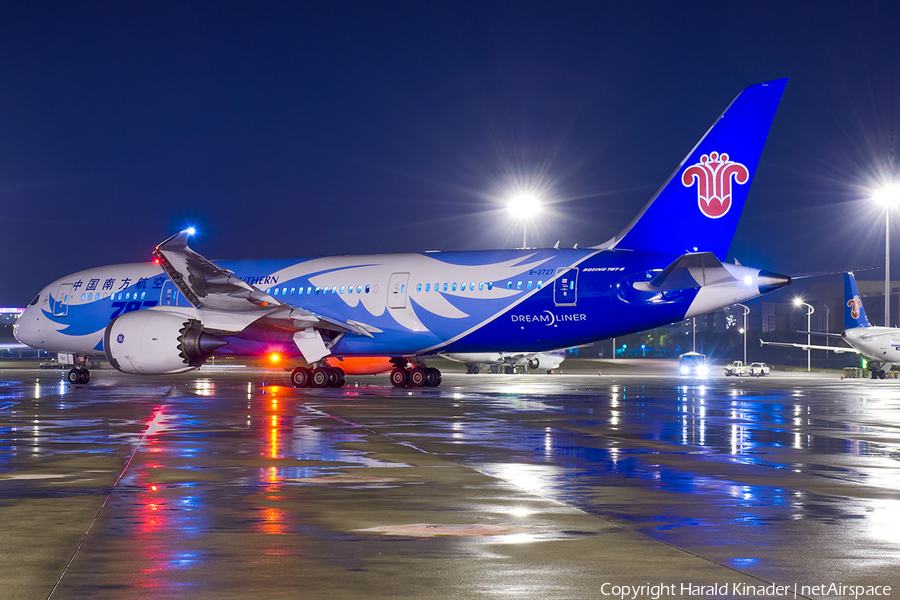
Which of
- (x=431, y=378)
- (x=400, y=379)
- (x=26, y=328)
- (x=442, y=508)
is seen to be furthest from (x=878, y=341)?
(x=442, y=508)

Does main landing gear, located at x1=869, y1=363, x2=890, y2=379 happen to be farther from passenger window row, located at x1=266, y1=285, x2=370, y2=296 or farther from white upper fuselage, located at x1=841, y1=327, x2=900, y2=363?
passenger window row, located at x1=266, y1=285, x2=370, y2=296

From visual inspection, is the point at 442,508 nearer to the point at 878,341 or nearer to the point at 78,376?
the point at 78,376

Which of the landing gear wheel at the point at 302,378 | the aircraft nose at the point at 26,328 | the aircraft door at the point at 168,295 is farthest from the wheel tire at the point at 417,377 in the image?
the aircraft nose at the point at 26,328

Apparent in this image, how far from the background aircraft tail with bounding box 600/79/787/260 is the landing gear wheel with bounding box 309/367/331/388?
10.7 meters

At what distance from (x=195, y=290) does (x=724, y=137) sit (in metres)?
15.8

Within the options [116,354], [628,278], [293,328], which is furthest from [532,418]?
[116,354]

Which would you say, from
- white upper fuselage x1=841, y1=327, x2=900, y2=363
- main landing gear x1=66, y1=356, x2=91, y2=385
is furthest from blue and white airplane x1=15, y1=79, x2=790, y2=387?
white upper fuselage x1=841, y1=327, x2=900, y2=363

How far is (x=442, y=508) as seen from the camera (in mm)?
8664

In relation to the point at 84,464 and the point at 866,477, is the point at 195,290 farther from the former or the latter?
the point at 866,477

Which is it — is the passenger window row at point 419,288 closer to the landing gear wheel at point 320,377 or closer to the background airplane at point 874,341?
the landing gear wheel at point 320,377

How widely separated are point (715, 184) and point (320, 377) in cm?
1343

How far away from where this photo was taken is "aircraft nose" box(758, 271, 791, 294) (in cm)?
2495

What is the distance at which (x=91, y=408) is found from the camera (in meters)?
21.9

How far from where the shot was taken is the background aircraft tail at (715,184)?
2505cm
